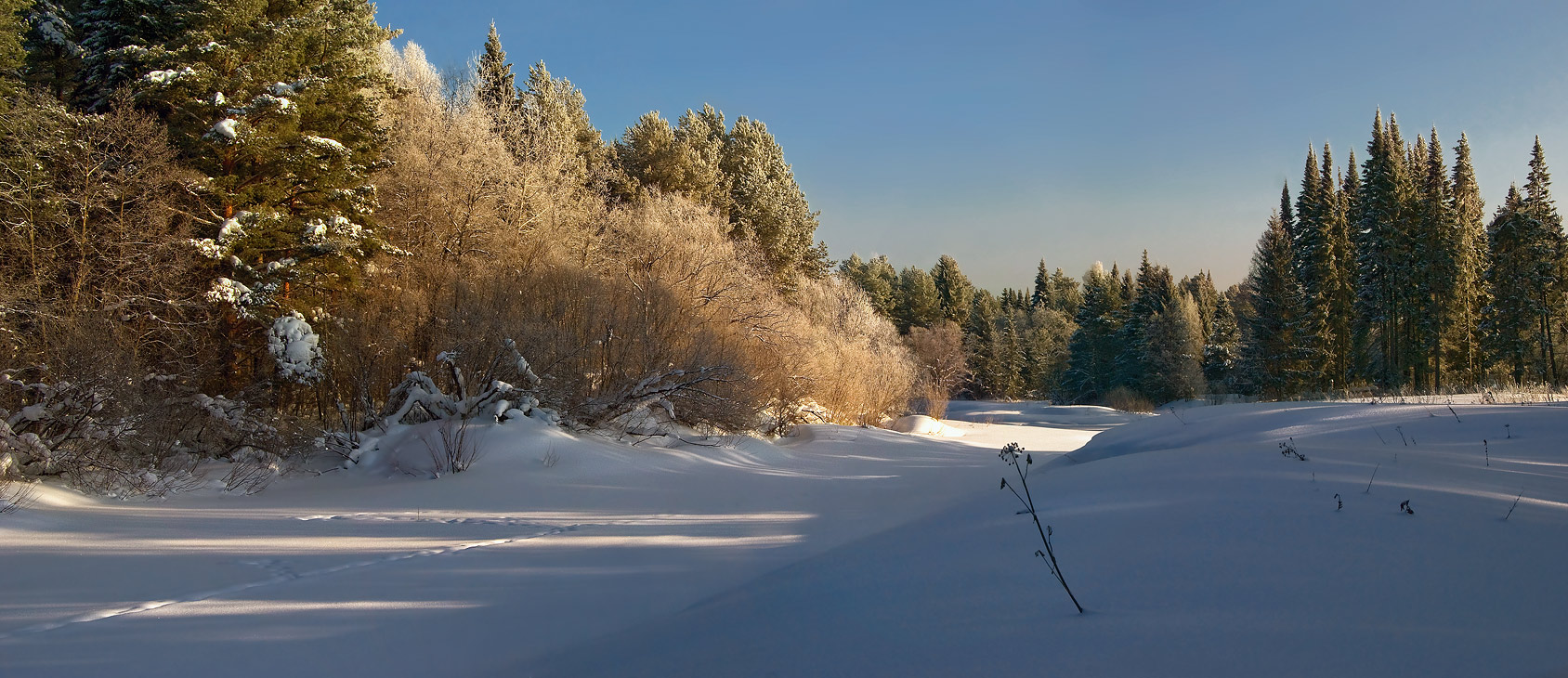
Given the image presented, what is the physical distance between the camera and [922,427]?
22.0 m

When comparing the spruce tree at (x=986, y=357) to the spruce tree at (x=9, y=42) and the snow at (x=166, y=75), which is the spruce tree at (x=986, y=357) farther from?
the spruce tree at (x=9, y=42)

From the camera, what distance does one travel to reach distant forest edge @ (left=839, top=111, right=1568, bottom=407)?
32938mm

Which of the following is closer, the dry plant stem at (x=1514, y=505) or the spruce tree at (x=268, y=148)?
the dry plant stem at (x=1514, y=505)

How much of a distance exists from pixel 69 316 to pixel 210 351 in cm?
313

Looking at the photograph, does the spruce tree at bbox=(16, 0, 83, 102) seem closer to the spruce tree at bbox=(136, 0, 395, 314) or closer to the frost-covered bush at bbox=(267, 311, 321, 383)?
the spruce tree at bbox=(136, 0, 395, 314)

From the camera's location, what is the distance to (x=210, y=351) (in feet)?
46.4

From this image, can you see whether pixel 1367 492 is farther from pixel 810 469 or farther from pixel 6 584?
pixel 810 469

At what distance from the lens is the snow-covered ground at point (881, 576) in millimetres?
2576

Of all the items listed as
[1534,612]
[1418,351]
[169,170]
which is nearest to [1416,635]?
[1534,612]

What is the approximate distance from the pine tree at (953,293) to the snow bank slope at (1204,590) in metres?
66.2

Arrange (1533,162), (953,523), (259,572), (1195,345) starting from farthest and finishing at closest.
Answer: (1195,345) < (1533,162) < (953,523) < (259,572)

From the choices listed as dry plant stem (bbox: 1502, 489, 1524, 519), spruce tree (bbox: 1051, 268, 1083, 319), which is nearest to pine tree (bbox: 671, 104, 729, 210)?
dry plant stem (bbox: 1502, 489, 1524, 519)

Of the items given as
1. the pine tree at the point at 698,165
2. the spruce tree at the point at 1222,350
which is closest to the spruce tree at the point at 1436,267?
the spruce tree at the point at 1222,350

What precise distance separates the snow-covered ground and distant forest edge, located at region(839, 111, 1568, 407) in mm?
20256
